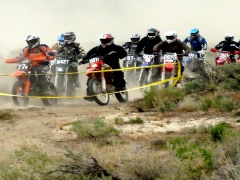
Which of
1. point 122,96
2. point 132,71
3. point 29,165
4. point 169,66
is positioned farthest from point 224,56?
point 29,165

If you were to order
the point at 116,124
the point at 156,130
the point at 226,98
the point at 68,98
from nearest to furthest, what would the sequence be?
Result: 1. the point at 156,130
2. the point at 116,124
3. the point at 226,98
4. the point at 68,98

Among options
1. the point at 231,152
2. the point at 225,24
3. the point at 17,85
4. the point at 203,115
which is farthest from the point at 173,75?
the point at 225,24

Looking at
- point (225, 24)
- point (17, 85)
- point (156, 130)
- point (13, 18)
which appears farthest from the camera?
point (225, 24)

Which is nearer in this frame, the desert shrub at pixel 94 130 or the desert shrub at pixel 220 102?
the desert shrub at pixel 94 130

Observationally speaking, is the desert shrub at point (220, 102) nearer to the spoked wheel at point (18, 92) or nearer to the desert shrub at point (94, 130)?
the desert shrub at point (94, 130)

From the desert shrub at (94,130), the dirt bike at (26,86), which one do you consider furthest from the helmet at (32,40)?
the desert shrub at (94,130)

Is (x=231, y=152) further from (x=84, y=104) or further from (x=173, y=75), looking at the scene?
(x=173, y=75)

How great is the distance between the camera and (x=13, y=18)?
68938mm

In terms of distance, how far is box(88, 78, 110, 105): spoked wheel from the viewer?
16.2 m

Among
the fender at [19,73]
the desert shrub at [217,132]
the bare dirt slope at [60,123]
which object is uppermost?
the fender at [19,73]

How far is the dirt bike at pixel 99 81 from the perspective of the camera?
1628 centimetres

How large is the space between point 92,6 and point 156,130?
6671cm

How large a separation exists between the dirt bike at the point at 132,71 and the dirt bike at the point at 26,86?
5.13 metres

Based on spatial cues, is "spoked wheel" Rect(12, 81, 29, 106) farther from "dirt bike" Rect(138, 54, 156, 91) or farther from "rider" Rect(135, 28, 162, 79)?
"rider" Rect(135, 28, 162, 79)
